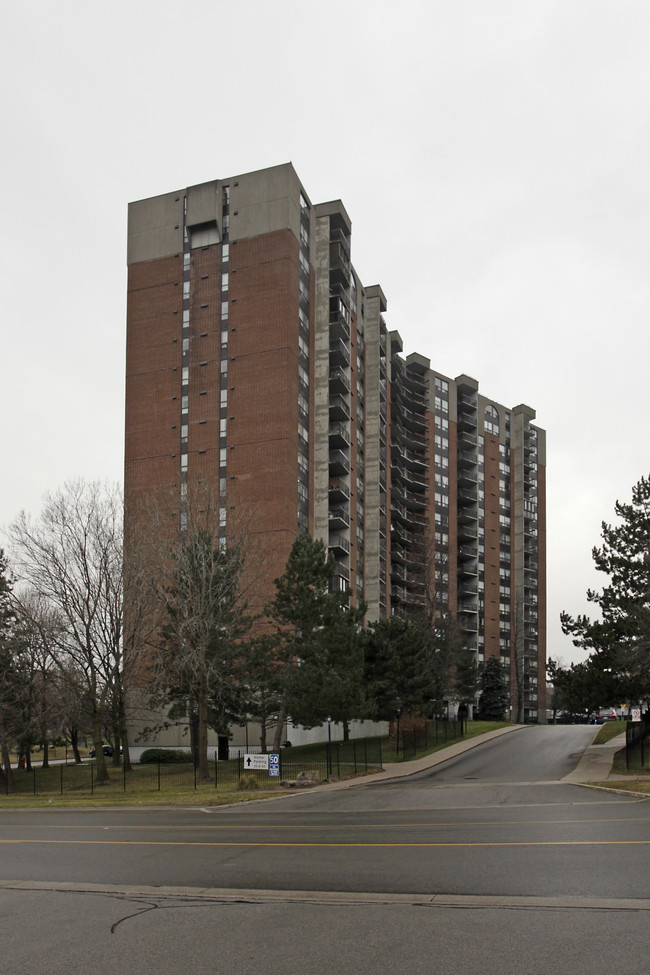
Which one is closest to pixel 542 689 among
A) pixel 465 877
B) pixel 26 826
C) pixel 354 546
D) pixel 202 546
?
pixel 354 546

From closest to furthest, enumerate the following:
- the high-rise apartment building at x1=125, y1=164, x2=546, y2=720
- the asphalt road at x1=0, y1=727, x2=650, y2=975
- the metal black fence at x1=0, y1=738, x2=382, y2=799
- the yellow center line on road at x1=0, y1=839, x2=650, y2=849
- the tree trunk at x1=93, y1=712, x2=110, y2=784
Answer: the asphalt road at x1=0, y1=727, x2=650, y2=975 → the yellow center line on road at x1=0, y1=839, x2=650, y2=849 → the metal black fence at x1=0, y1=738, x2=382, y2=799 → the tree trunk at x1=93, y1=712, x2=110, y2=784 → the high-rise apartment building at x1=125, y1=164, x2=546, y2=720

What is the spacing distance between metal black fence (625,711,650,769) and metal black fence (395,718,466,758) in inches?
483

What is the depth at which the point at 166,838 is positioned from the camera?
19.1 m

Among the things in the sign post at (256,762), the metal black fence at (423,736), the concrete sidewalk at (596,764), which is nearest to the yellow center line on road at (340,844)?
the concrete sidewalk at (596,764)

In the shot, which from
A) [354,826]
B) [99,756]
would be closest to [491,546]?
[99,756]

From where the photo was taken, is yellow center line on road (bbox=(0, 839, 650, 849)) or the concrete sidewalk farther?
the concrete sidewalk

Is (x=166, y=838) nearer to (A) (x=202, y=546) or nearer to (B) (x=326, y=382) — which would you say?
(A) (x=202, y=546)

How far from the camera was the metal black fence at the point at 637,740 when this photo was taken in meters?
38.4

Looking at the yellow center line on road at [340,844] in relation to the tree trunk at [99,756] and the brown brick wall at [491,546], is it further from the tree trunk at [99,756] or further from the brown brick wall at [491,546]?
the brown brick wall at [491,546]

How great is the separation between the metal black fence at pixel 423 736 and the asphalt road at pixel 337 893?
28.6 m

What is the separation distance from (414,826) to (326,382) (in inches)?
2317

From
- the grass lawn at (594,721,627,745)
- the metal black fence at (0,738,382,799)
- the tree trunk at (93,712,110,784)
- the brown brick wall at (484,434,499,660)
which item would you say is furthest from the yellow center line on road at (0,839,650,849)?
the brown brick wall at (484,434,499,660)

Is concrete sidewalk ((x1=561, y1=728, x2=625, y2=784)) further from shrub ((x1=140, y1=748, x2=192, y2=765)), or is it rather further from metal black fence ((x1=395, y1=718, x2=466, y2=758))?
shrub ((x1=140, y1=748, x2=192, y2=765))

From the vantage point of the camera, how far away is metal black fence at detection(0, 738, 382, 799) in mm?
37438
